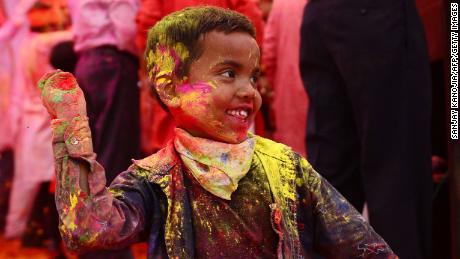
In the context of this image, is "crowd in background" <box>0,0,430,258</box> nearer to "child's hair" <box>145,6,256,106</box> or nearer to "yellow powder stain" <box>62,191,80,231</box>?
"child's hair" <box>145,6,256,106</box>

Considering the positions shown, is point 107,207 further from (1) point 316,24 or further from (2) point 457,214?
(2) point 457,214

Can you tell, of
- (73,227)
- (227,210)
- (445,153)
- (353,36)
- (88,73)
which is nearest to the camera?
(73,227)

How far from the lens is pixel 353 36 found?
306 centimetres

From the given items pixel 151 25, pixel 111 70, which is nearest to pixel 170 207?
pixel 151 25

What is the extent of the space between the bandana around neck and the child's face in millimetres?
31

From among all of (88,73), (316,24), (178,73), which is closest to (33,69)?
(88,73)

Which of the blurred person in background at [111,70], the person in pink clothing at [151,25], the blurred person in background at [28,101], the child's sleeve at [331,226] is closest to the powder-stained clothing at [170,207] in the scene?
the child's sleeve at [331,226]

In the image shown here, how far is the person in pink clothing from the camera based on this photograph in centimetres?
262

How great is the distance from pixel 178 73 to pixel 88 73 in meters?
1.82

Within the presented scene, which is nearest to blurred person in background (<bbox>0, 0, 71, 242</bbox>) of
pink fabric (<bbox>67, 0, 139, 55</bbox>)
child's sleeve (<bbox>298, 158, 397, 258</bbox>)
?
pink fabric (<bbox>67, 0, 139, 55</bbox>)

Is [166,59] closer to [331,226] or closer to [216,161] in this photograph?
[216,161]

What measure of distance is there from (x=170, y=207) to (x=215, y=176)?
13 cm

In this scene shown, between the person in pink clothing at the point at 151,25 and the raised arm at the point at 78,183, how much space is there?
2.00 ft

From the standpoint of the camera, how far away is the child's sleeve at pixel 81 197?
1.63m
